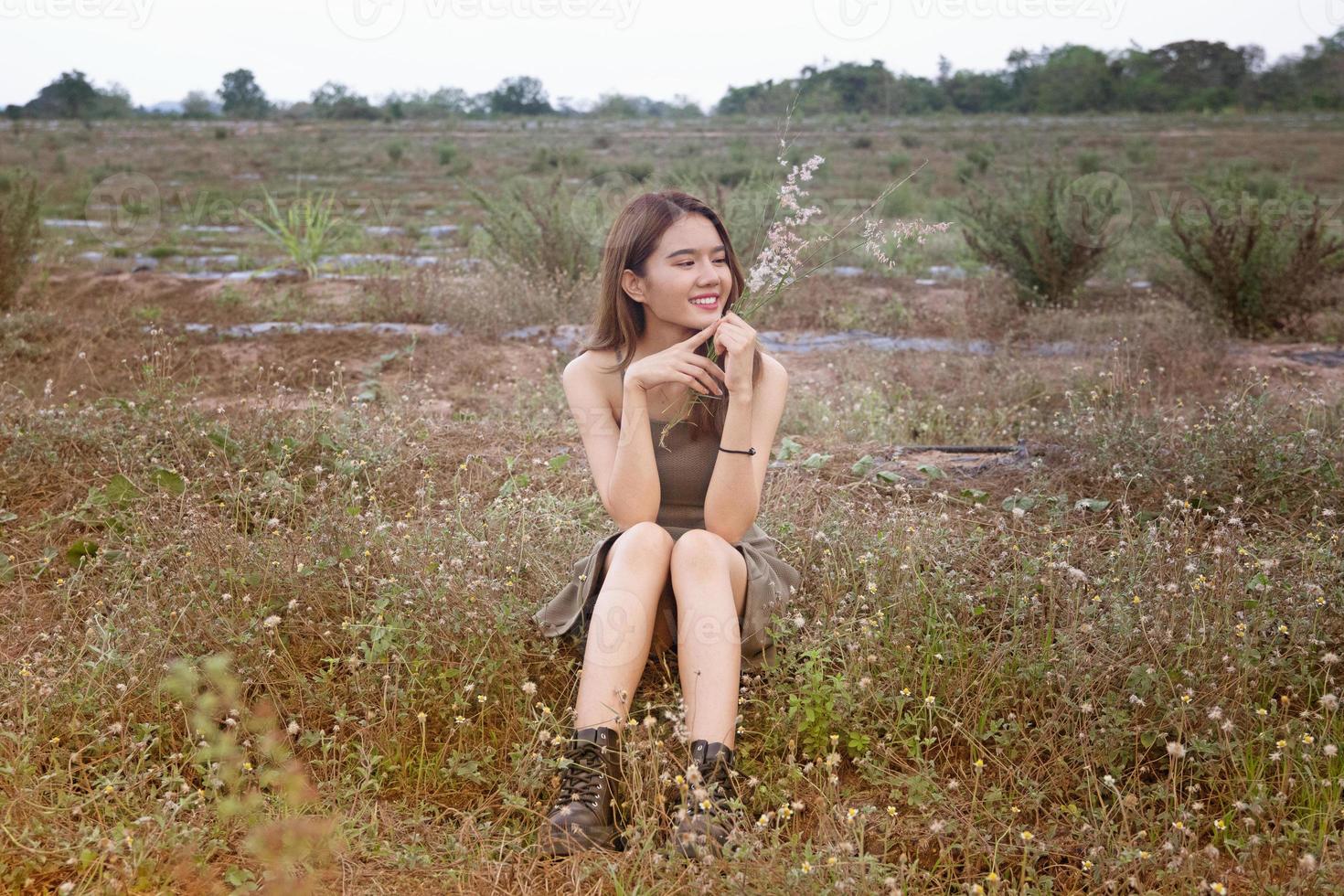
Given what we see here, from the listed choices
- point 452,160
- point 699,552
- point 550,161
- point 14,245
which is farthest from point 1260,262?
point 452,160

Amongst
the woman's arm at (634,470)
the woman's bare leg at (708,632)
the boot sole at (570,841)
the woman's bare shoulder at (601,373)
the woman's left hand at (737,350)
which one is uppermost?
the woman's left hand at (737,350)

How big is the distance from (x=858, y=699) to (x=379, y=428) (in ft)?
8.39

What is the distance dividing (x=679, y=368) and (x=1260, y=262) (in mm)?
6137

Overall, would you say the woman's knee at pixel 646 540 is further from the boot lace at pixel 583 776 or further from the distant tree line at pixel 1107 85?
the distant tree line at pixel 1107 85

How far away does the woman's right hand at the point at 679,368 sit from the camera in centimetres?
245

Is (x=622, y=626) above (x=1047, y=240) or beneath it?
beneath

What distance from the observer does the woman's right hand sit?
96.3 inches

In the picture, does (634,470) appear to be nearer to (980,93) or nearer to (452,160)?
(452,160)

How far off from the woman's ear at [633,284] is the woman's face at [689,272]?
0.05 metres

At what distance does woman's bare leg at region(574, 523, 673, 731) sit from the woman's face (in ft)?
1.89

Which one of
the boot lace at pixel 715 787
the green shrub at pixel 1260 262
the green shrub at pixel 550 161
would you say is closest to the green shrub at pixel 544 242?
the green shrub at pixel 1260 262

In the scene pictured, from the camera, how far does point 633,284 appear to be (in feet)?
8.73

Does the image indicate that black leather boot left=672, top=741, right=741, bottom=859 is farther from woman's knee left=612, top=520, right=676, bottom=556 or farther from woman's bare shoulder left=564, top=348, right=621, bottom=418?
woman's bare shoulder left=564, top=348, right=621, bottom=418

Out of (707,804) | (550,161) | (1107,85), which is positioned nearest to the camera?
(707,804)
